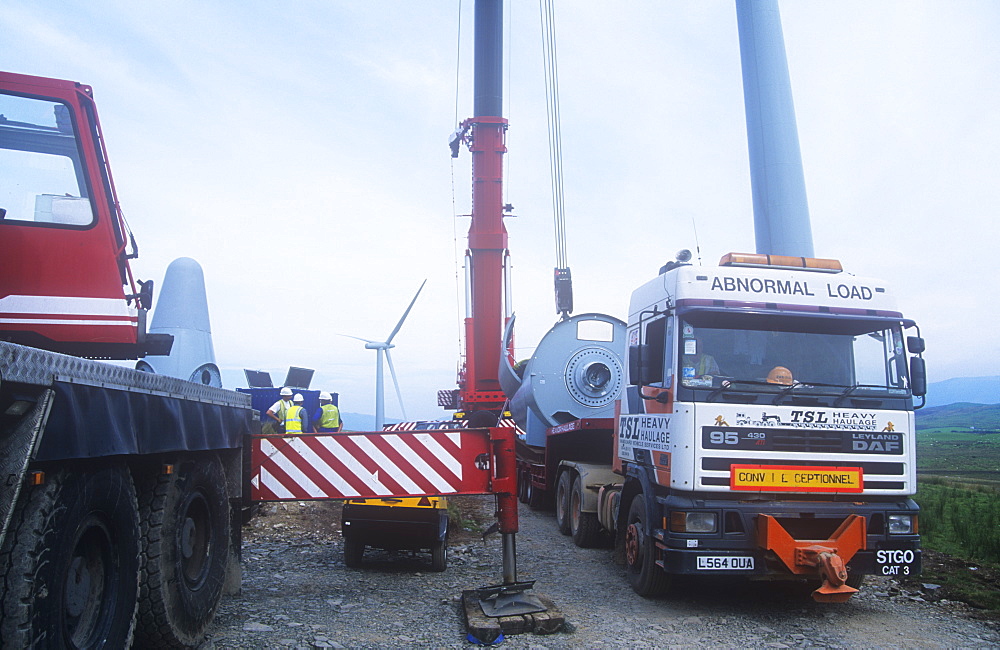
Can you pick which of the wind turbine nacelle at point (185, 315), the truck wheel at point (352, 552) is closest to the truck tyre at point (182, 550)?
the truck wheel at point (352, 552)

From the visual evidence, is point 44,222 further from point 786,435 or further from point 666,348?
point 786,435

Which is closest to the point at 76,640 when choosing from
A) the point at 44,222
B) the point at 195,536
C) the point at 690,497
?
the point at 195,536

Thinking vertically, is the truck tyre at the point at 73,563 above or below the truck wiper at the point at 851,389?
below

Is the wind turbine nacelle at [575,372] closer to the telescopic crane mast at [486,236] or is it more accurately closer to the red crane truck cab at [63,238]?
the telescopic crane mast at [486,236]

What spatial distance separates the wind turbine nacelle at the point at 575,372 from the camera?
11.9 m

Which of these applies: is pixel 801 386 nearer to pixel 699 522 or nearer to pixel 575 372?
pixel 699 522

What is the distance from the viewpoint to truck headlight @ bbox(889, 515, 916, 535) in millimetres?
6719

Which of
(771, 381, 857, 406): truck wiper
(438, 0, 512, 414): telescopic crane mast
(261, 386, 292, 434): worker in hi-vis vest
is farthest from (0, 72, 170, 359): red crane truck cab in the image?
(438, 0, 512, 414): telescopic crane mast

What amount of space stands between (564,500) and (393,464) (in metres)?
5.76

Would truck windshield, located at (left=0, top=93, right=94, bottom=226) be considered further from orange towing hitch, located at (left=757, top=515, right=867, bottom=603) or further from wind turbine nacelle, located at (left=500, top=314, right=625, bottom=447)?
wind turbine nacelle, located at (left=500, top=314, right=625, bottom=447)

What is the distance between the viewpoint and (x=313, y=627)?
20.5 feet

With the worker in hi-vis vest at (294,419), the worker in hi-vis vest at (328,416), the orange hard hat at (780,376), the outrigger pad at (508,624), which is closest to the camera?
the outrigger pad at (508,624)

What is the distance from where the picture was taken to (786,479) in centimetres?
668

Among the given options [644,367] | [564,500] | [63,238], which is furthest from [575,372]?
[63,238]
